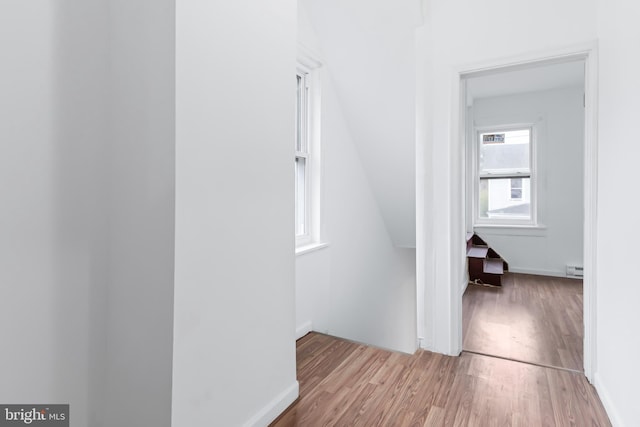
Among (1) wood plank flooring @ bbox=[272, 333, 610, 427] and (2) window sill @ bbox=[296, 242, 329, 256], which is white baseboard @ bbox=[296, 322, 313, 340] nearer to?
(1) wood plank flooring @ bbox=[272, 333, 610, 427]

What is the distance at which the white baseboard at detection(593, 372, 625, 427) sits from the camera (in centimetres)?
160

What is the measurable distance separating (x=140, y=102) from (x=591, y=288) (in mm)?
2563

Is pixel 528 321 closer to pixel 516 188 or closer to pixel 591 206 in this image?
pixel 591 206

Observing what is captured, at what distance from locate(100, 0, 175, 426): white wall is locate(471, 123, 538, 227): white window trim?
5.05m

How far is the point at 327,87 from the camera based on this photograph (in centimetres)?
308

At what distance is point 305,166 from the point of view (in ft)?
9.78

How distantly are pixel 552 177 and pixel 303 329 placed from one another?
4326 millimetres

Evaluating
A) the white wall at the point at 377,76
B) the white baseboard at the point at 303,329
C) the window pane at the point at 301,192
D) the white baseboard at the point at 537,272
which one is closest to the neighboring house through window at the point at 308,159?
the window pane at the point at 301,192

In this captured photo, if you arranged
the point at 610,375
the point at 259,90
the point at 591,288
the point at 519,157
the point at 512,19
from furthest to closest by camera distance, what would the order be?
the point at 519,157
the point at 512,19
the point at 591,288
the point at 610,375
the point at 259,90

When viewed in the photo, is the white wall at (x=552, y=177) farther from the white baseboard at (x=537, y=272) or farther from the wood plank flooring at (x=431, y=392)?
the wood plank flooring at (x=431, y=392)

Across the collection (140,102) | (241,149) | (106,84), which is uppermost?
(106,84)

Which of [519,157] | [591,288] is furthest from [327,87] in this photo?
[519,157]

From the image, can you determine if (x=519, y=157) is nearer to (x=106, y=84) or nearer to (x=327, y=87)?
(x=327, y=87)

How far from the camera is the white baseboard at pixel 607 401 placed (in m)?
1.60
